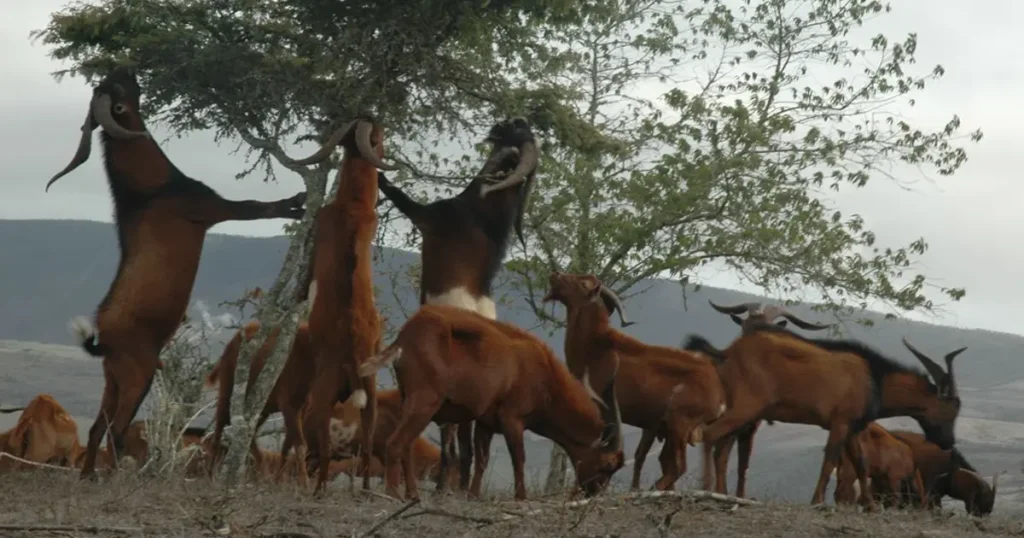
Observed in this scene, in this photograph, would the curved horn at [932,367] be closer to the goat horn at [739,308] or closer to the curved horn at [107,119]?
the goat horn at [739,308]

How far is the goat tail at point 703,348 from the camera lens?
12719 millimetres

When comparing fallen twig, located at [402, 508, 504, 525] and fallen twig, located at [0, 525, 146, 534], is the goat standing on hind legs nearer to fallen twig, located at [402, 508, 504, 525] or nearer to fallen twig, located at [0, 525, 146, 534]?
fallen twig, located at [0, 525, 146, 534]

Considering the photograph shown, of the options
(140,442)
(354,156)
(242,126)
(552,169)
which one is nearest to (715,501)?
(354,156)

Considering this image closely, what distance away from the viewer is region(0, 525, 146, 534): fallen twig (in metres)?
7.29

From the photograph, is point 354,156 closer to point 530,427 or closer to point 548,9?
point 530,427

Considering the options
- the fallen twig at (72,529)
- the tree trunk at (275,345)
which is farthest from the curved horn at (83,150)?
the fallen twig at (72,529)

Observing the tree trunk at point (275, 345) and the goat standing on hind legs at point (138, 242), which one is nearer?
the goat standing on hind legs at point (138, 242)

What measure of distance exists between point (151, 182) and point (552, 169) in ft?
32.4

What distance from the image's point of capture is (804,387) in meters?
12.6

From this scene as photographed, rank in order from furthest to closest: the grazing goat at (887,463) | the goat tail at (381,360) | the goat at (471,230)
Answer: the grazing goat at (887,463), the goat at (471,230), the goat tail at (381,360)

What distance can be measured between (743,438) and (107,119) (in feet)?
20.7

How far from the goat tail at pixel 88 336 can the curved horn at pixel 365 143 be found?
8.38 ft

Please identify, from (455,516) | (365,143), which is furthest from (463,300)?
(455,516)

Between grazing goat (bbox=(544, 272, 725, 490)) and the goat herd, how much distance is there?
1 cm
